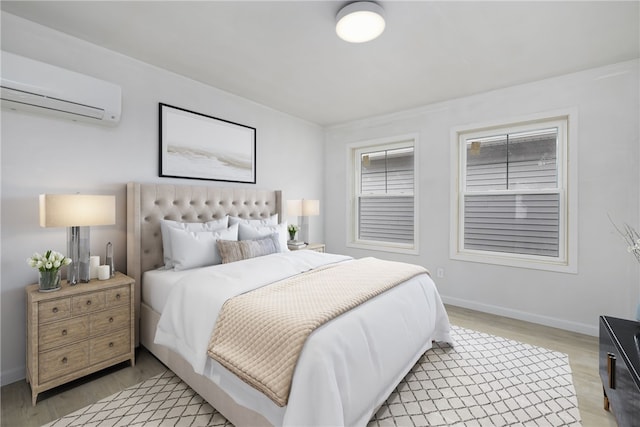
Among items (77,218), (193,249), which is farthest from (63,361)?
(193,249)

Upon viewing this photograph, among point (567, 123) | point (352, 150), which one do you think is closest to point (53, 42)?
point (352, 150)

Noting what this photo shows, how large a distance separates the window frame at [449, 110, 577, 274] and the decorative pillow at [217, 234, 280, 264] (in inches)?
89.7

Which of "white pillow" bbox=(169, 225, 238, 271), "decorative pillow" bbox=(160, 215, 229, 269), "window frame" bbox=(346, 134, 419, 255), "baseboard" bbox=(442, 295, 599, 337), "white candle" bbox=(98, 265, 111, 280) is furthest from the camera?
"window frame" bbox=(346, 134, 419, 255)

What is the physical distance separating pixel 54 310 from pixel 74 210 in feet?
2.13

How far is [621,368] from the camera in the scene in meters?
1.47

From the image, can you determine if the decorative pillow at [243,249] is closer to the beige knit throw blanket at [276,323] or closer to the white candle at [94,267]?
the beige knit throw blanket at [276,323]

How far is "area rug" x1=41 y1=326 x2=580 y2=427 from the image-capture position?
5.56 ft

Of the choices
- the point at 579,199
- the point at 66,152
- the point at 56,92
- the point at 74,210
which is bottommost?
the point at 74,210

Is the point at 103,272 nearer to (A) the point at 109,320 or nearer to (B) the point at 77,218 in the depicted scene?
(A) the point at 109,320

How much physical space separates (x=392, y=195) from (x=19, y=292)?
154 inches

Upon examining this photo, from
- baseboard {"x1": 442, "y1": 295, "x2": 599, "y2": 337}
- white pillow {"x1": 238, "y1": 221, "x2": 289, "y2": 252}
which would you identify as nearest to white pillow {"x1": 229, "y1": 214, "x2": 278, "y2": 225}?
white pillow {"x1": 238, "y1": 221, "x2": 289, "y2": 252}

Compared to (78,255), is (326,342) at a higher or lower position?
lower

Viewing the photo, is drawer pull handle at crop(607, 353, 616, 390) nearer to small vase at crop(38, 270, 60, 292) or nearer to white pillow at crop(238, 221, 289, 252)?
white pillow at crop(238, 221, 289, 252)

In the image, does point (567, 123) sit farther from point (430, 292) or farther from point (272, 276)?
point (272, 276)
